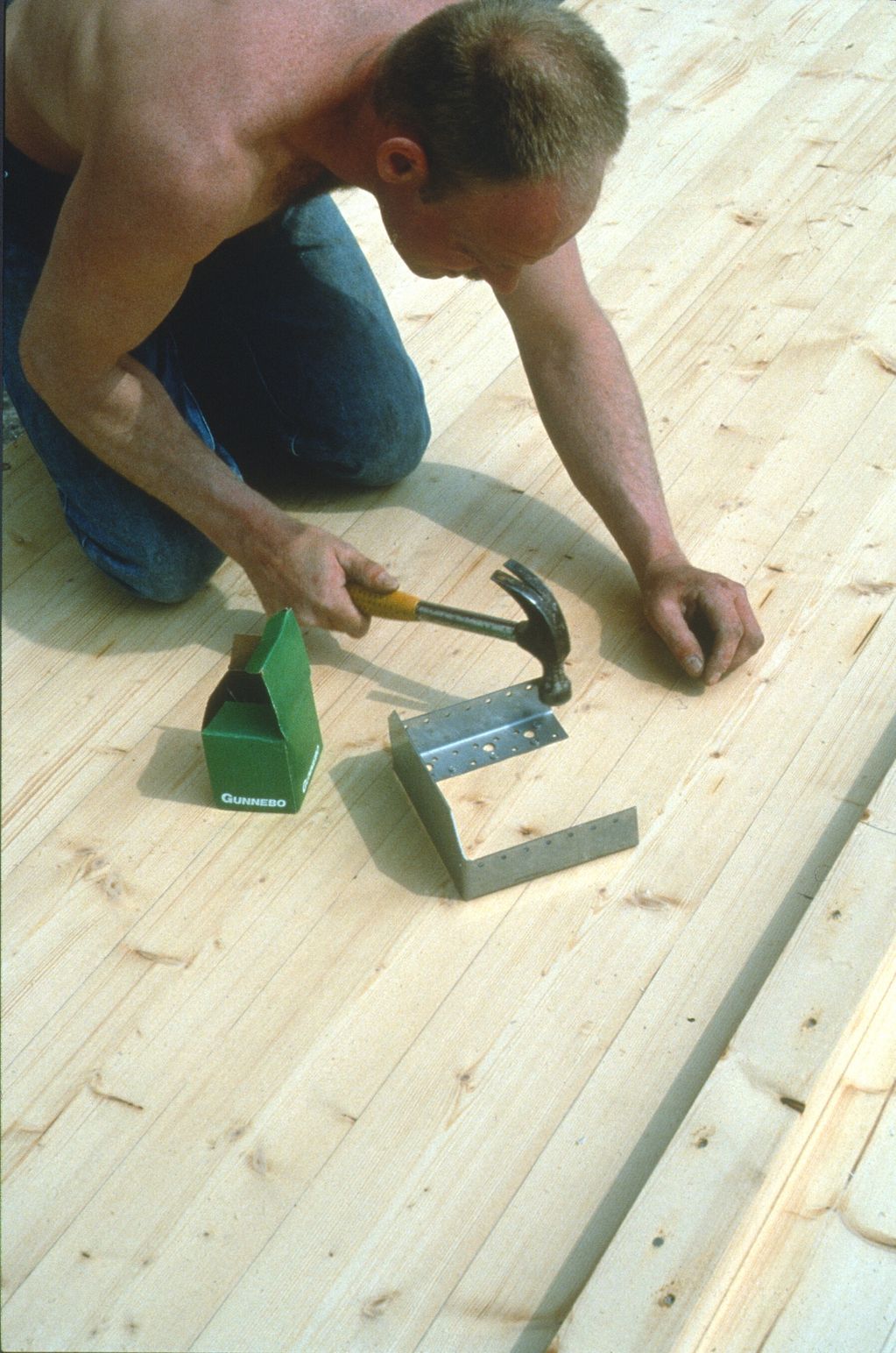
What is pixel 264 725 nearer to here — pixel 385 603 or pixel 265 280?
pixel 385 603

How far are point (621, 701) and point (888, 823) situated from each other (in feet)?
1.57

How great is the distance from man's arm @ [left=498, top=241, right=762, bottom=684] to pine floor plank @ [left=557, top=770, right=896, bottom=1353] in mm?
682

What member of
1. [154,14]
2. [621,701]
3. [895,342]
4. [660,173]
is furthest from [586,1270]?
[660,173]

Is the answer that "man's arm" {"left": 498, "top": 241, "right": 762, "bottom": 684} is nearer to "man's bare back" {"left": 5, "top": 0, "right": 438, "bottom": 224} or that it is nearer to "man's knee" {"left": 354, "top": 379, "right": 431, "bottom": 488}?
"man's knee" {"left": 354, "top": 379, "right": 431, "bottom": 488}

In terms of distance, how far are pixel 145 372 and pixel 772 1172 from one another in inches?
60.4

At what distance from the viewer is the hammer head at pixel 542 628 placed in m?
1.91

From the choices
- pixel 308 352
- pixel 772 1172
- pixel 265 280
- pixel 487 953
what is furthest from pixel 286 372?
pixel 772 1172

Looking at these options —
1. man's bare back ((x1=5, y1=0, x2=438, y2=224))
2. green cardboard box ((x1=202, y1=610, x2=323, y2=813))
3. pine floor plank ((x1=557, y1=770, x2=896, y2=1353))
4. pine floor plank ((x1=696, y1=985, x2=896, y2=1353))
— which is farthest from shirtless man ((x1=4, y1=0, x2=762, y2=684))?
pine floor plank ((x1=696, y1=985, x2=896, y2=1353))

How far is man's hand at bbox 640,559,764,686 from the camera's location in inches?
84.7

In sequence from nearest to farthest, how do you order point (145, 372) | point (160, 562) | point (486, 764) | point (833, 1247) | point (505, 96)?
point (833, 1247)
point (505, 96)
point (486, 764)
point (145, 372)
point (160, 562)

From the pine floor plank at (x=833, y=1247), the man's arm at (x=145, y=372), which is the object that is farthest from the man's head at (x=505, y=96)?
the pine floor plank at (x=833, y=1247)

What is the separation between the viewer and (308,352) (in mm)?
2615

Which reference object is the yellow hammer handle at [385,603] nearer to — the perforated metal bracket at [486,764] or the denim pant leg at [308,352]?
the perforated metal bracket at [486,764]

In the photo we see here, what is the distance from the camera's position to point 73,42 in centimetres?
191
